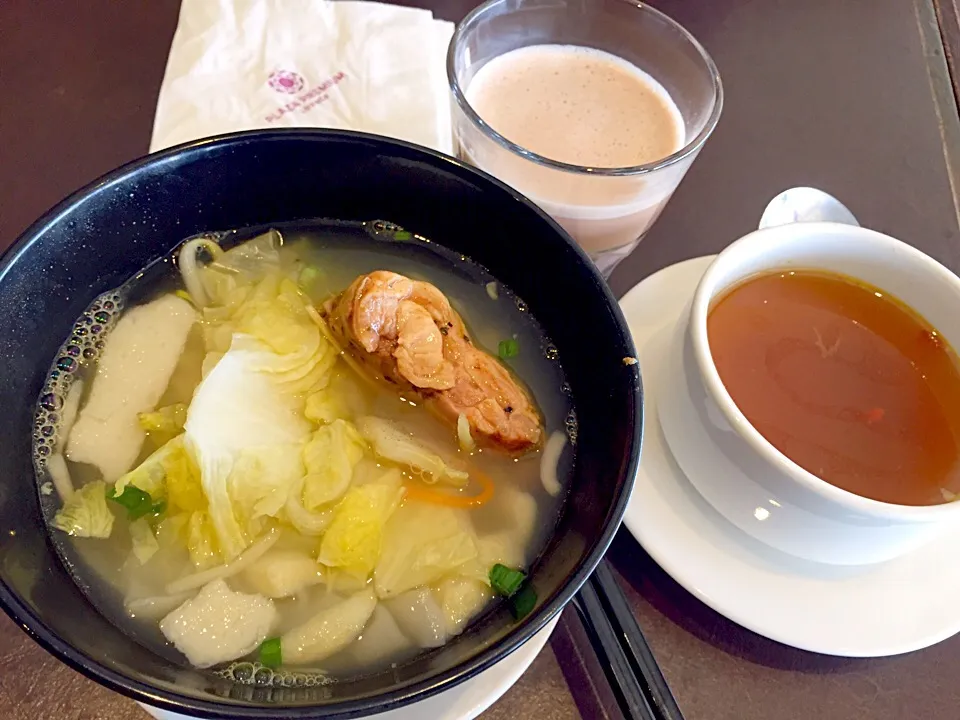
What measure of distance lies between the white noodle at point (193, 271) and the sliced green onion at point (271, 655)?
1.81ft

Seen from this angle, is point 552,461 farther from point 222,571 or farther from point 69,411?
point 69,411

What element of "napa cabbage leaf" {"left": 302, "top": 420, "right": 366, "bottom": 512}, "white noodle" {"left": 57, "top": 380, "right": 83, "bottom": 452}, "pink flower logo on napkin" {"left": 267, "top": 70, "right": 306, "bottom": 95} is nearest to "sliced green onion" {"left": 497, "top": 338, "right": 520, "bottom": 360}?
"napa cabbage leaf" {"left": 302, "top": 420, "right": 366, "bottom": 512}

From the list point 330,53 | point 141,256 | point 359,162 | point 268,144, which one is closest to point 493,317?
point 359,162

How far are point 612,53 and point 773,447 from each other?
864 mm

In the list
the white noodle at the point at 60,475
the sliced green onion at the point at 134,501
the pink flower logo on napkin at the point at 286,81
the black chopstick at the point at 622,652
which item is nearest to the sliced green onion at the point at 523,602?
the black chopstick at the point at 622,652

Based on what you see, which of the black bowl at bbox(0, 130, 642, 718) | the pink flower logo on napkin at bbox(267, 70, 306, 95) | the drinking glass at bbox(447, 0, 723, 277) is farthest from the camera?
the pink flower logo on napkin at bbox(267, 70, 306, 95)

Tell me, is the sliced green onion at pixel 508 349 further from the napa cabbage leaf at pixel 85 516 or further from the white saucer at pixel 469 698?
the napa cabbage leaf at pixel 85 516

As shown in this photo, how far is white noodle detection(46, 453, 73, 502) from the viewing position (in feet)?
3.38

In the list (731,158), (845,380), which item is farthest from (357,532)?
(731,158)

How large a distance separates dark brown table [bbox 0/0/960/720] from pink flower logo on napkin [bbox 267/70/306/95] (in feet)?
0.91

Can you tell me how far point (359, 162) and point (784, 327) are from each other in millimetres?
668

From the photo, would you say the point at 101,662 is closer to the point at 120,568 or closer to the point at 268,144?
the point at 120,568

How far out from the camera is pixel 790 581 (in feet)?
3.45

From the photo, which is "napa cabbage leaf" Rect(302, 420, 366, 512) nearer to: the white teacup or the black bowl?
the black bowl
